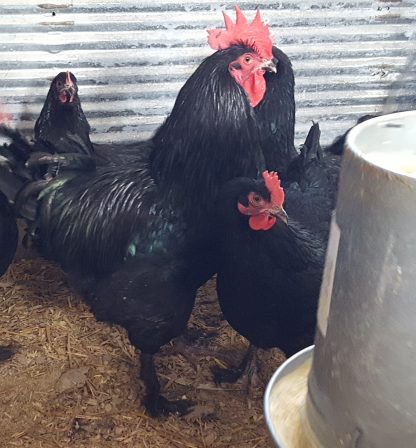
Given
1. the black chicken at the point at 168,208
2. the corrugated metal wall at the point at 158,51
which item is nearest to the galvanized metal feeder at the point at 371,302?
the black chicken at the point at 168,208

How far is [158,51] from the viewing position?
302cm

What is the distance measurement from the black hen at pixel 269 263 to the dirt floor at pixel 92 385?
17.0 inches

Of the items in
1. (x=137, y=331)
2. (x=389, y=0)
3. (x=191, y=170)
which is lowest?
(x=137, y=331)

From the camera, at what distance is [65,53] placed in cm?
294

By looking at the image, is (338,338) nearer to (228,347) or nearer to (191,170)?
(191,170)

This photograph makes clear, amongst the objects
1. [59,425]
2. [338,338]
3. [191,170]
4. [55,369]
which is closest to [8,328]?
[55,369]

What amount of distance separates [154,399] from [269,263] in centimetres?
79

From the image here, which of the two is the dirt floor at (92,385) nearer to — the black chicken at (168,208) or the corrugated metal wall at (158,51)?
the black chicken at (168,208)

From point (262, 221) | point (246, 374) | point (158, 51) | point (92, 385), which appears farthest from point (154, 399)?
point (158, 51)

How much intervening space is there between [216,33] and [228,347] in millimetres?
1409

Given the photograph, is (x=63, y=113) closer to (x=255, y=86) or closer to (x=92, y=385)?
(x=255, y=86)

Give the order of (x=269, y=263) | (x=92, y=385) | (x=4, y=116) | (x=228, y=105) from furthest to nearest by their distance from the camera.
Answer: (x=4, y=116) → (x=92, y=385) → (x=228, y=105) → (x=269, y=263)

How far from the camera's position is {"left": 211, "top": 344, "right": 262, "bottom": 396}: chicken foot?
2.50 m

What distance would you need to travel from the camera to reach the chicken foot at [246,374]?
2.50 meters
